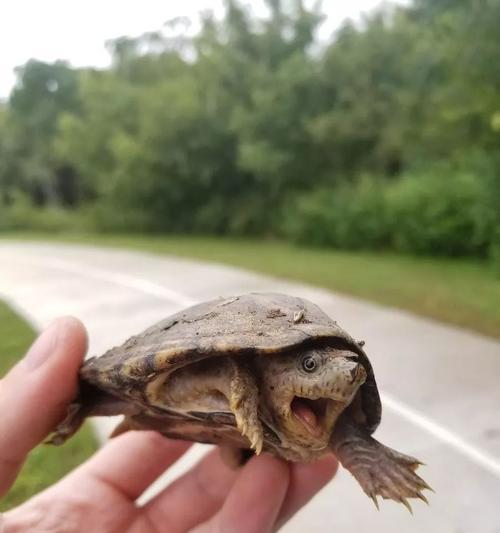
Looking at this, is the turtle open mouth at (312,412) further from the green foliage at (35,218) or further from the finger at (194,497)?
the green foliage at (35,218)

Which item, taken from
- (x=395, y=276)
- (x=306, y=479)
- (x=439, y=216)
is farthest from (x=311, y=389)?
(x=439, y=216)

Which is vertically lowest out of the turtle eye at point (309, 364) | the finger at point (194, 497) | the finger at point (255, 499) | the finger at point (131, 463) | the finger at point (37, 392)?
the finger at point (194, 497)

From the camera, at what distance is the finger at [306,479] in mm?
1595

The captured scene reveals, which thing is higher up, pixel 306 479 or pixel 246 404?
pixel 246 404

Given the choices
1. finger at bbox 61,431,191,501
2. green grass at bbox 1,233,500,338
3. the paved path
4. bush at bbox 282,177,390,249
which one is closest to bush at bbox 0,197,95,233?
green grass at bbox 1,233,500,338

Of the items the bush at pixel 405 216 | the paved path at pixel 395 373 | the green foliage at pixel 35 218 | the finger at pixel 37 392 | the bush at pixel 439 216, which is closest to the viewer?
the finger at pixel 37 392

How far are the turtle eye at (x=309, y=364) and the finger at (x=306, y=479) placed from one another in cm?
58

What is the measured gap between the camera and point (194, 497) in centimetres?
174

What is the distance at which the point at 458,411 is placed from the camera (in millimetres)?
2734

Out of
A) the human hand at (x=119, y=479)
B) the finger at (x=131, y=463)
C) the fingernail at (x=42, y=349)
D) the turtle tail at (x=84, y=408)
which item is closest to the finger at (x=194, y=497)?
the human hand at (x=119, y=479)

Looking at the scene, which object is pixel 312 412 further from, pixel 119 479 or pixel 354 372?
pixel 119 479

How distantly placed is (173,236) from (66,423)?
1228 centimetres

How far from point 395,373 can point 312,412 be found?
2.25 m

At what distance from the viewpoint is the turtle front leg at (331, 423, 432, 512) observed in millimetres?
1166
